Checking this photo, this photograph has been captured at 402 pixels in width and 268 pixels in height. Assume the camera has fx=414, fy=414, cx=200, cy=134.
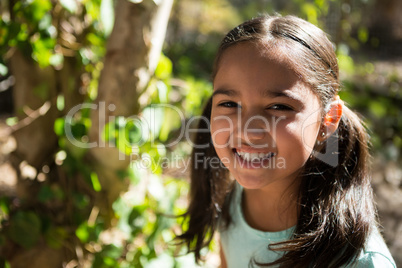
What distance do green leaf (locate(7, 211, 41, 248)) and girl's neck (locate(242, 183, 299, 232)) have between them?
76 cm

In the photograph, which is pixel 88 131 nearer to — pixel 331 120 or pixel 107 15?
pixel 107 15

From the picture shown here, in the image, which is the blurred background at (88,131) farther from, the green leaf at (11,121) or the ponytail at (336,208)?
the ponytail at (336,208)

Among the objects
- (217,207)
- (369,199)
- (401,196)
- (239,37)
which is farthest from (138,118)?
(401,196)

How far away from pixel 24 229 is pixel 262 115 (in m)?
0.99

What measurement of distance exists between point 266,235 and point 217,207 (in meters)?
0.22

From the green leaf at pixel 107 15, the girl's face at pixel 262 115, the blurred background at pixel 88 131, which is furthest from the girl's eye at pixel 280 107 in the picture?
the green leaf at pixel 107 15

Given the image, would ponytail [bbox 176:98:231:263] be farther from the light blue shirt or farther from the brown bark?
the brown bark

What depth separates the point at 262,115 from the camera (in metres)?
0.95

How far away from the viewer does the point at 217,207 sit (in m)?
1.32

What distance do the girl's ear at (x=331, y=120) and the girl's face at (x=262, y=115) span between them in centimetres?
4

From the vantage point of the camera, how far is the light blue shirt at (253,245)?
0.95 metres

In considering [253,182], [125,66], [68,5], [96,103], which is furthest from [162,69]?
[253,182]

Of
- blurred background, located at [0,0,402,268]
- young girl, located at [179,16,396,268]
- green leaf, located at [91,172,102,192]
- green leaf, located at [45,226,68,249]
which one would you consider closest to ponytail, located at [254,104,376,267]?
young girl, located at [179,16,396,268]

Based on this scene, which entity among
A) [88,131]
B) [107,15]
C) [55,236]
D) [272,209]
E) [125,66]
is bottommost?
[55,236]
